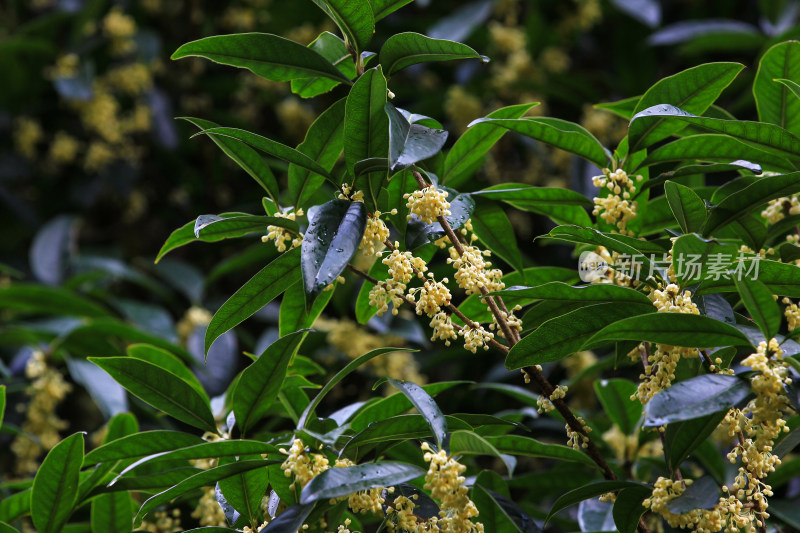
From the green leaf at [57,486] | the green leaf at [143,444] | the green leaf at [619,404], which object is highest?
the green leaf at [143,444]

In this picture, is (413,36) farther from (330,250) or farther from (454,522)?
(454,522)

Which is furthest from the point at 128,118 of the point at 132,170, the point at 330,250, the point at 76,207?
the point at 330,250

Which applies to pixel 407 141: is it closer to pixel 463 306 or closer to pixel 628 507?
pixel 463 306

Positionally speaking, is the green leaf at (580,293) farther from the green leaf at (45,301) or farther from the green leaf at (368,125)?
the green leaf at (45,301)

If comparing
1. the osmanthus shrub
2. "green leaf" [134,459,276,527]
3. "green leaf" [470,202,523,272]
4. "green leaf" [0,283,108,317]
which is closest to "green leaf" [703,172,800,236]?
the osmanthus shrub

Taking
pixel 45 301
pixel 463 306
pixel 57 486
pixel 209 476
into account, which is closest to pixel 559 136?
pixel 463 306

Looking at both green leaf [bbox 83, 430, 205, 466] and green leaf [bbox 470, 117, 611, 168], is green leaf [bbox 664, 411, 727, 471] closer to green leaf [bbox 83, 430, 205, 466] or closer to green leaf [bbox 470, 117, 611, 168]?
green leaf [bbox 470, 117, 611, 168]

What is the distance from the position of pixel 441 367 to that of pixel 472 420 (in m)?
1.20

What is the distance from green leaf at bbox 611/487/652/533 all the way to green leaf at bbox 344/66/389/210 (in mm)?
374

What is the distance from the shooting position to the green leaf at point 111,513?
963 mm

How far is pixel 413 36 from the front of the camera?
80cm

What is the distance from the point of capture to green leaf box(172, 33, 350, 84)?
0.80 m

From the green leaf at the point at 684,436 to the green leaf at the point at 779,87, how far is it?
38cm

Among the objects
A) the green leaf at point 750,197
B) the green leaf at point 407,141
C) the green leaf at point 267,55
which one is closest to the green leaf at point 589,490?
the green leaf at point 750,197
